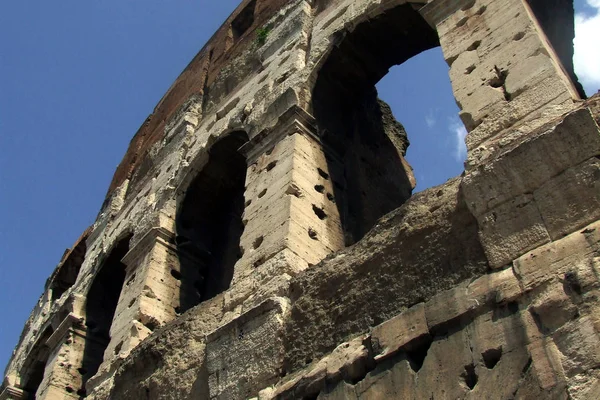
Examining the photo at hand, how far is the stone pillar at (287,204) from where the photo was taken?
5.85m

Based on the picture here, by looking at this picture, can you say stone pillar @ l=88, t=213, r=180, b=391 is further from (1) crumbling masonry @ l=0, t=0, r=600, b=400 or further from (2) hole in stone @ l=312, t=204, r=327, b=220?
(2) hole in stone @ l=312, t=204, r=327, b=220

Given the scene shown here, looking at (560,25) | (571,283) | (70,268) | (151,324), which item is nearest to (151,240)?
(151,324)

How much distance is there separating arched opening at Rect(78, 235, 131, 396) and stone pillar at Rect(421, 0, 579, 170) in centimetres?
592

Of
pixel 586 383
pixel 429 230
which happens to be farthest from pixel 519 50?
pixel 586 383

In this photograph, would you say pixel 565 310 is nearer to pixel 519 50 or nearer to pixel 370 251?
pixel 370 251

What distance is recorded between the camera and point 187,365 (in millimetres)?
5645

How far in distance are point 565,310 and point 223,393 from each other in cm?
253

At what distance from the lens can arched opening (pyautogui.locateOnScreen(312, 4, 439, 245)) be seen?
721 cm

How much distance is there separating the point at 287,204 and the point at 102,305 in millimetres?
5065

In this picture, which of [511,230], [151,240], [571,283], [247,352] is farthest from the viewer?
[151,240]

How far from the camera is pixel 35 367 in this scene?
11.3m

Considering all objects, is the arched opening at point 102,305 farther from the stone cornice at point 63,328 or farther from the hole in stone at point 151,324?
the hole in stone at point 151,324

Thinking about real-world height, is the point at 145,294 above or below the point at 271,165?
below

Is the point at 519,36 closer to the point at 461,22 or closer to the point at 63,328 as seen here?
the point at 461,22
